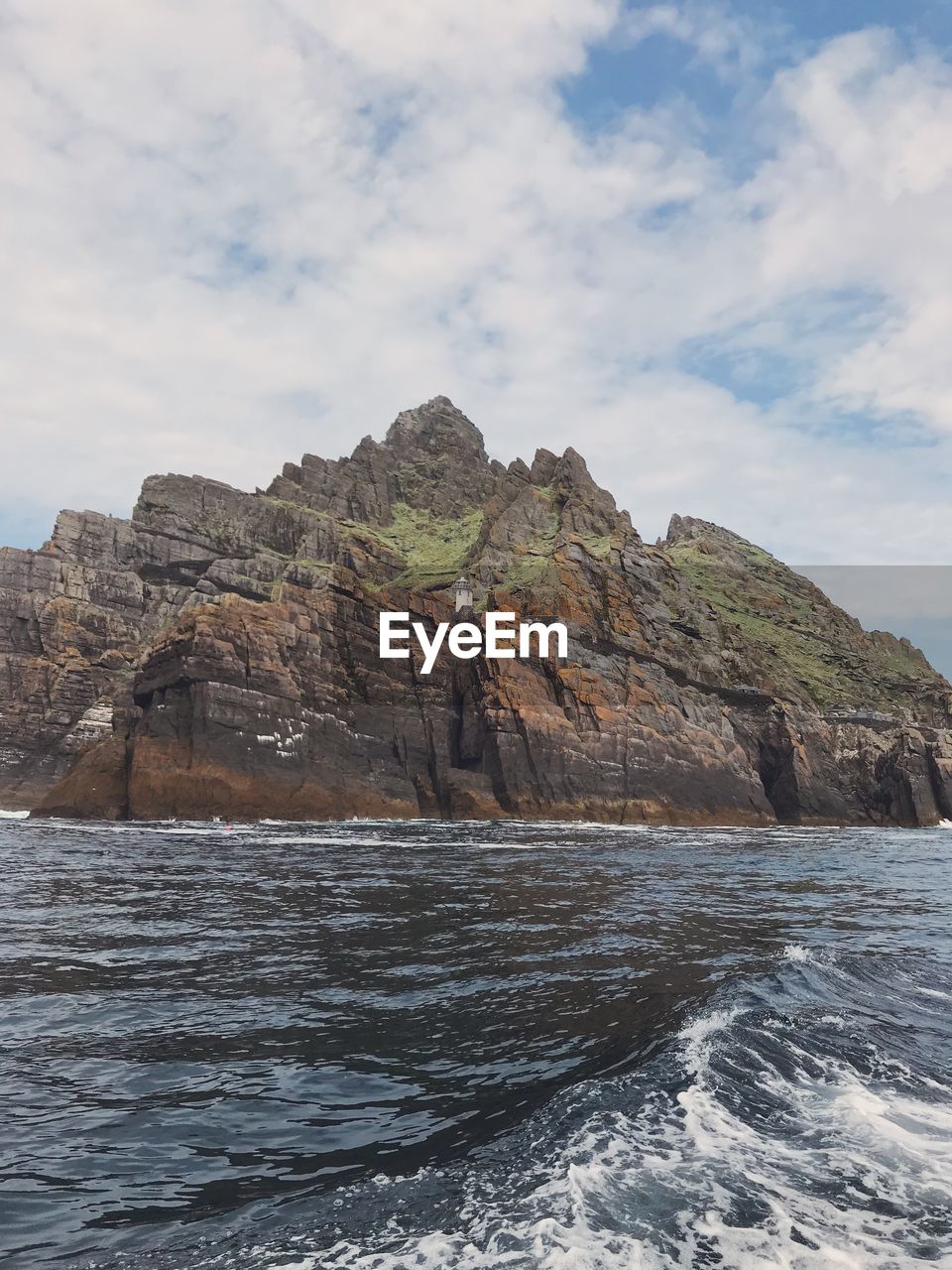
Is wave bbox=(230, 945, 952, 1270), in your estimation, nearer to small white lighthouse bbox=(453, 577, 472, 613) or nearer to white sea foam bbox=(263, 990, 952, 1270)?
white sea foam bbox=(263, 990, 952, 1270)

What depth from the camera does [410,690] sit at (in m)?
76.1

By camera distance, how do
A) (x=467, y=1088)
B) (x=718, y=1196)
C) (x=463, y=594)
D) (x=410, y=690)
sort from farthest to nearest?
(x=463, y=594) → (x=410, y=690) → (x=467, y=1088) → (x=718, y=1196)

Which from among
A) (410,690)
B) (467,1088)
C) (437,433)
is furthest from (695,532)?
(467,1088)

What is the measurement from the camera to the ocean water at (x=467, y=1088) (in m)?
6.00

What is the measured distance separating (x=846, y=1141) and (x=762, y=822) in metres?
72.4

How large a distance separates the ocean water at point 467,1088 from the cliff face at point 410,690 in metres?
43.7

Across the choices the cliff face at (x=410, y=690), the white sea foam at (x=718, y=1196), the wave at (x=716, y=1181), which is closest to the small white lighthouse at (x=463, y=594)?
the cliff face at (x=410, y=690)

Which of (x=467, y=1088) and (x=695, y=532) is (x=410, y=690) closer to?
(x=467, y=1088)

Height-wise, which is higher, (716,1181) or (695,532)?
(695,532)

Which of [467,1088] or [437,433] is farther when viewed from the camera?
[437,433]

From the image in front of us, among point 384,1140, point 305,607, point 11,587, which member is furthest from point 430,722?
point 384,1140

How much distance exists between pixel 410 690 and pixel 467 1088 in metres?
67.6

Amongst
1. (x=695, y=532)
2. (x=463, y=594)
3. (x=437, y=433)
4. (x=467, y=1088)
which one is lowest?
(x=467, y=1088)

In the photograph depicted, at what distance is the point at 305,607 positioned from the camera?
239 ft
